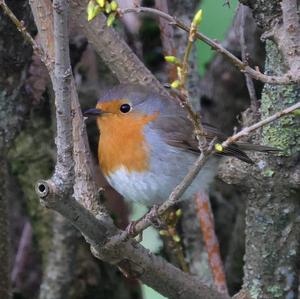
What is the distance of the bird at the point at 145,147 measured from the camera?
3178 mm

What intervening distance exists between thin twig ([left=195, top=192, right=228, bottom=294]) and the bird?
1.19ft

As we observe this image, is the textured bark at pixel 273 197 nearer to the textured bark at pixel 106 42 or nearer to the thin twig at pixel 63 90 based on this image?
the textured bark at pixel 106 42

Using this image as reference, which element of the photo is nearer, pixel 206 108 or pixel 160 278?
pixel 160 278

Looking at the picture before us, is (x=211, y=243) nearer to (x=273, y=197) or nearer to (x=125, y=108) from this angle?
(x=273, y=197)

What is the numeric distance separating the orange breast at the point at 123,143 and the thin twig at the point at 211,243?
0.48m

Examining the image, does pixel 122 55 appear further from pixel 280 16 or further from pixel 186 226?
pixel 186 226

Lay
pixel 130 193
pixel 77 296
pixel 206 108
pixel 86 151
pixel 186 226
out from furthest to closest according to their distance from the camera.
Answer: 1. pixel 206 108
2. pixel 77 296
3. pixel 186 226
4. pixel 130 193
5. pixel 86 151

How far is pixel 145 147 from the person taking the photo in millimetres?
3229

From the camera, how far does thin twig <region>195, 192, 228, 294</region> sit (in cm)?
353

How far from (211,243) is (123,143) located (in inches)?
25.4

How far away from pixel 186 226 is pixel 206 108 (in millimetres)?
1088

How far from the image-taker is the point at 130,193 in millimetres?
3223

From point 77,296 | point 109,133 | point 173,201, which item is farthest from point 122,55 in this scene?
point 77,296

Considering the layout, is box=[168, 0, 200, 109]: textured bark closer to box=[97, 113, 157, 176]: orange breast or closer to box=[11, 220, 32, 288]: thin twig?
box=[97, 113, 157, 176]: orange breast
